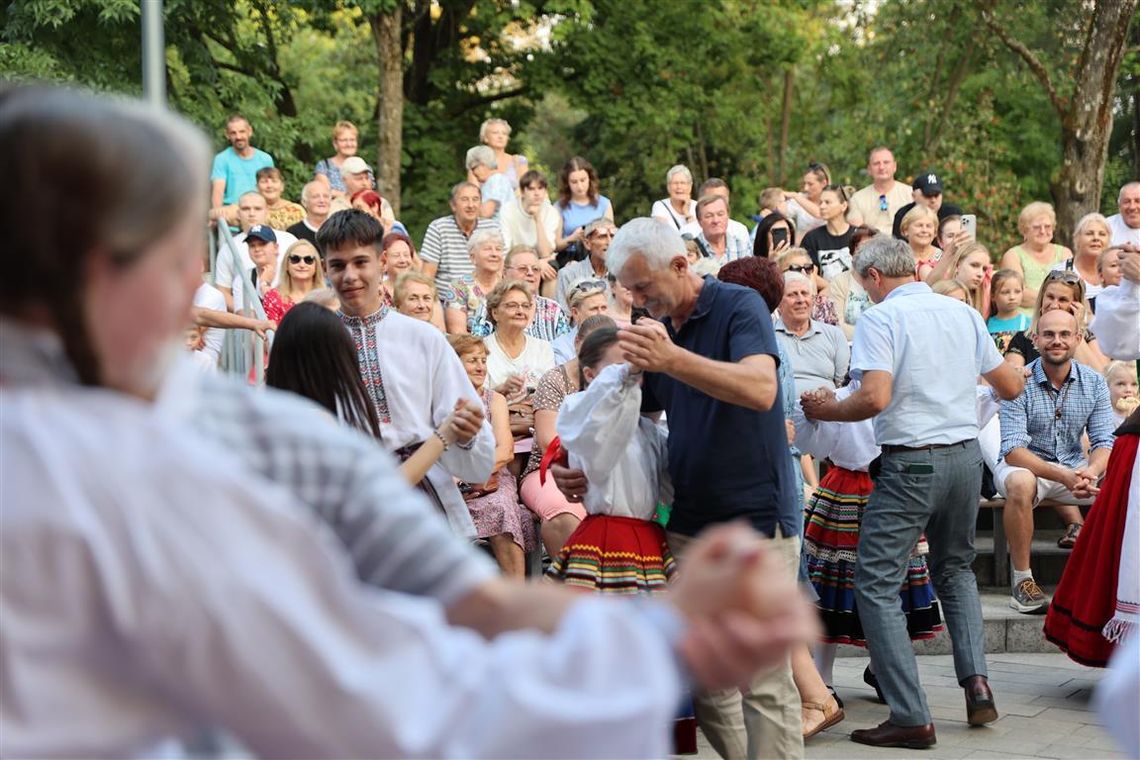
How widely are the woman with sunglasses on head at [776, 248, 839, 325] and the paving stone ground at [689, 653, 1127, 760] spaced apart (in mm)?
2222

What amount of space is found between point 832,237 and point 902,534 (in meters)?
5.93

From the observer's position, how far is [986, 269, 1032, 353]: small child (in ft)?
36.4

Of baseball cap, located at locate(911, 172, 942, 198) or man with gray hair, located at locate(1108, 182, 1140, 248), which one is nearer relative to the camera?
man with gray hair, located at locate(1108, 182, 1140, 248)

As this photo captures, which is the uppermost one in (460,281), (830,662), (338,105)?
(338,105)

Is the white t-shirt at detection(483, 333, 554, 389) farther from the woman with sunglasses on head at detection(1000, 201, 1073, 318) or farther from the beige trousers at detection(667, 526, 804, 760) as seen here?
the woman with sunglasses on head at detection(1000, 201, 1073, 318)

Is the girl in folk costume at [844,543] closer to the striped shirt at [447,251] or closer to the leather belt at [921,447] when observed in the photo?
the leather belt at [921,447]

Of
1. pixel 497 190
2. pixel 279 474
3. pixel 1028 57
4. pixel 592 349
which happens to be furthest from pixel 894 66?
pixel 279 474

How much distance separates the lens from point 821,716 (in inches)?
283

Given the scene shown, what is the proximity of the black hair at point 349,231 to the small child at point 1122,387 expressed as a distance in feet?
18.9

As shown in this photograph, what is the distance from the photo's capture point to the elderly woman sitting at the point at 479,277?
10.4 meters

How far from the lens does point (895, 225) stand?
40.2 ft

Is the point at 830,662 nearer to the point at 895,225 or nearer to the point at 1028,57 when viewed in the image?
the point at 895,225

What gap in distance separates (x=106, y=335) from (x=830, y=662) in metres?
6.64

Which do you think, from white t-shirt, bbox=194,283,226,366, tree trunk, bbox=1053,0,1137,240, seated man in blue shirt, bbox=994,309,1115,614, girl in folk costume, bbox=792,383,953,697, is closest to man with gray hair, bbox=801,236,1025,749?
girl in folk costume, bbox=792,383,953,697
